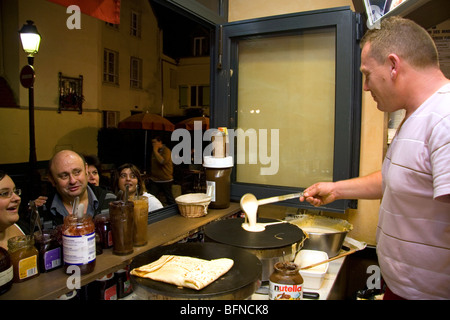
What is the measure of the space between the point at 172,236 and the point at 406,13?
1552 mm

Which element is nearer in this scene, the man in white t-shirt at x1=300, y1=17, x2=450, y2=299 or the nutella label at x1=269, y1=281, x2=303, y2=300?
the man in white t-shirt at x1=300, y1=17, x2=450, y2=299

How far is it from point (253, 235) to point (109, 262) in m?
0.70

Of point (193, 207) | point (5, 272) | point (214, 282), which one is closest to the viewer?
point (5, 272)

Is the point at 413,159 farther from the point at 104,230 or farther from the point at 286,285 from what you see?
the point at 104,230

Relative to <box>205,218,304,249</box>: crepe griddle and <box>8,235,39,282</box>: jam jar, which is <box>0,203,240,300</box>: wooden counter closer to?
<box>8,235,39,282</box>: jam jar

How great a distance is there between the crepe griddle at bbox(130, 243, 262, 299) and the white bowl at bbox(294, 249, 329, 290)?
30 centimetres

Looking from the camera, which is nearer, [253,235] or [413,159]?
[413,159]

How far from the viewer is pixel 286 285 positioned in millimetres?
1273

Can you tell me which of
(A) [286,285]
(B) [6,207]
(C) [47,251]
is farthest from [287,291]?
(B) [6,207]

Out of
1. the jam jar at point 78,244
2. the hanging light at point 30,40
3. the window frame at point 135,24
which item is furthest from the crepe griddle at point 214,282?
the window frame at point 135,24

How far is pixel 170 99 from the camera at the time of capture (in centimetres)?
1423

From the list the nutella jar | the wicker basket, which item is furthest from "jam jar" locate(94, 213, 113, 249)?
the nutella jar

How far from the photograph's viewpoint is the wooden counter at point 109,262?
1.10 metres

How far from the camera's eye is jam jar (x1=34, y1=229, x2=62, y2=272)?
4.09ft
